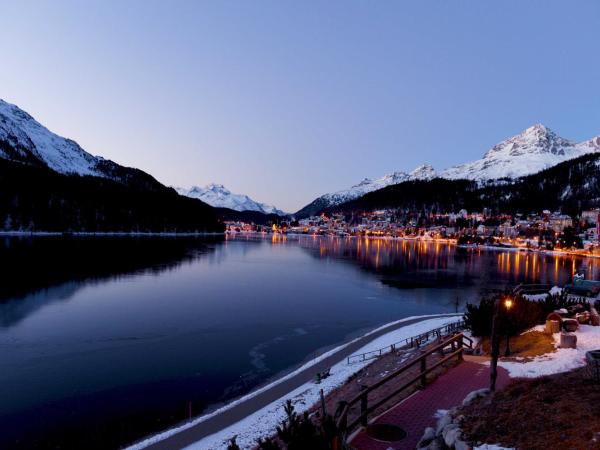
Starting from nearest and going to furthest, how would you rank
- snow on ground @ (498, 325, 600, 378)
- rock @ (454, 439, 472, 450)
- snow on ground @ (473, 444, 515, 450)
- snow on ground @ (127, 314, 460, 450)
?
1. snow on ground @ (473, 444, 515, 450)
2. rock @ (454, 439, 472, 450)
3. snow on ground @ (127, 314, 460, 450)
4. snow on ground @ (498, 325, 600, 378)

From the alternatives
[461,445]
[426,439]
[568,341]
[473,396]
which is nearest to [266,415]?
[473,396]

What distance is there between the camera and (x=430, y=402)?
12250 mm

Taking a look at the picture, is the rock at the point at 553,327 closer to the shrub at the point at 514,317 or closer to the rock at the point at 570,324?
the rock at the point at 570,324

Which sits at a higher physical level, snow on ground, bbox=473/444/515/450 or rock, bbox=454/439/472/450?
snow on ground, bbox=473/444/515/450

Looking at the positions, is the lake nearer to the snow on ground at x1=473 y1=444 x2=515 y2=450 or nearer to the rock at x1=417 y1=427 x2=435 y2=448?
the rock at x1=417 y1=427 x2=435 y2=448

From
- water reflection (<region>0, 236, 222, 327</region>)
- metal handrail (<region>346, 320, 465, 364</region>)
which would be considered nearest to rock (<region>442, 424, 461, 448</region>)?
metal handrail (<region>346, 320, 465, 364</region>)

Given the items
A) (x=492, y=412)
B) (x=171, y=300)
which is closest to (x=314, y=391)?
(x=492, y=412)

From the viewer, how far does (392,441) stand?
32.4 ft

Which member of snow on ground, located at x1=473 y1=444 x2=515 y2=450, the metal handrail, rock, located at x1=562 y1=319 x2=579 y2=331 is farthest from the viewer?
the metal handrail

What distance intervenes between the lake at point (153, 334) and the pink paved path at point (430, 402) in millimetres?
9852

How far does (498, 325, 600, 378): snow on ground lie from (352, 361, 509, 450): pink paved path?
0.56 m

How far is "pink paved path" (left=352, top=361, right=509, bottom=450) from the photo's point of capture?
9867 mm

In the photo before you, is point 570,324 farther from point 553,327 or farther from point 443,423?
point 443,423

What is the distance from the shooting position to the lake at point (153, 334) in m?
17.8
